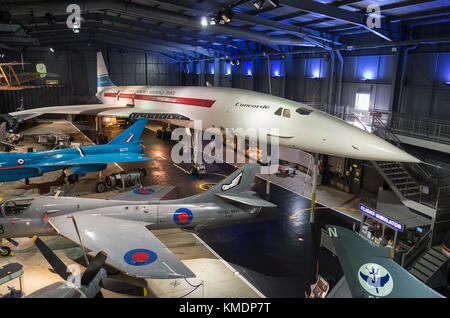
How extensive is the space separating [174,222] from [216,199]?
203 centimetres

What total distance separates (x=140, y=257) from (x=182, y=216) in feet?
10.6

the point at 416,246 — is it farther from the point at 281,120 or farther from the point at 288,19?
the point at 288,19

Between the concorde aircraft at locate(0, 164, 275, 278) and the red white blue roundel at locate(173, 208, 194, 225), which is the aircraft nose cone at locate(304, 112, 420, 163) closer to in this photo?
the concorde aircraft at locate(0, 164, 275, 278)

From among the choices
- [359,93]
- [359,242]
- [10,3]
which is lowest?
[359,242]

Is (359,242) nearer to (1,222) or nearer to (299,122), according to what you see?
(299,122)

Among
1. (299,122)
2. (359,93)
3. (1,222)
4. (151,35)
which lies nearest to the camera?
(1,222)

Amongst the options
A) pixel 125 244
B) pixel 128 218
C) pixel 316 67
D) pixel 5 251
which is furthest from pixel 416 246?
pixel 316 67

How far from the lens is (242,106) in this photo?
19969 millimetres

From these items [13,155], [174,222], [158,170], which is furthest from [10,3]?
→ [174,222]

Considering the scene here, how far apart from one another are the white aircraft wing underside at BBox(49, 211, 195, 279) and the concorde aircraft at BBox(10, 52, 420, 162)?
871 centimetres

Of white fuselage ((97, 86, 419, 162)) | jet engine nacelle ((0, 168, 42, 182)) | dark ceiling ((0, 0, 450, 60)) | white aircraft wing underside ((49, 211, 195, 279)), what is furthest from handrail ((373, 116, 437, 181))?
jet engine nacelle ((0, 168, 42, 182))

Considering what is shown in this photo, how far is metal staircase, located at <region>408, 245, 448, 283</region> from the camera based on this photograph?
42.6 feet

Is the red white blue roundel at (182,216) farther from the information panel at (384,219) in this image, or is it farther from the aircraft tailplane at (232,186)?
the information panel at (384,219)

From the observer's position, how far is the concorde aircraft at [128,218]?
36.5ft
